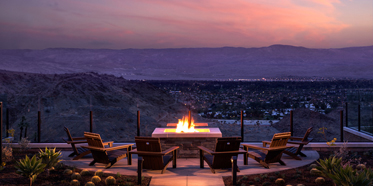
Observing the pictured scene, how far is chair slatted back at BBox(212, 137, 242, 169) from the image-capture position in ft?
19.9

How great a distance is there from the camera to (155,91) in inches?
408

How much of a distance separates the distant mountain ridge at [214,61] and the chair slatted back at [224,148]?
128ft

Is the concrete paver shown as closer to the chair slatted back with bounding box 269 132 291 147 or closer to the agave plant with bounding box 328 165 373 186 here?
the chair slatted back with bounding box 269 132 291 147

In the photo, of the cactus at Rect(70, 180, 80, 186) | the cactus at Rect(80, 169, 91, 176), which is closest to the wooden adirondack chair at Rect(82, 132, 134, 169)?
the cactus at Rect(80, 169, 91, 176)

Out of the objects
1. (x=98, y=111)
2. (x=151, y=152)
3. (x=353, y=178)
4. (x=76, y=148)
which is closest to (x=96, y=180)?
(x=151, y=152)

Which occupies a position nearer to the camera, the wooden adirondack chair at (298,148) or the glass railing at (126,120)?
the wooden adirondack chair at (298,148)

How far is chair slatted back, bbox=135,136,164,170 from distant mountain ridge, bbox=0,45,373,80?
3923 cm

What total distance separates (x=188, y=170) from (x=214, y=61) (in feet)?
144

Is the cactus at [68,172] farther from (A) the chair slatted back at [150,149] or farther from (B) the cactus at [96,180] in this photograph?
(A) the chair slatted back at [150,149]

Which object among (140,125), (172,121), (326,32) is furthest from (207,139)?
(326,32)

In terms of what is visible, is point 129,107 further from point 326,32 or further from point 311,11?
point 326,32

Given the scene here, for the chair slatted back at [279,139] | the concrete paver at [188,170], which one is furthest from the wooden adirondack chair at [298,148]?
the chair slatted back at [279,139]

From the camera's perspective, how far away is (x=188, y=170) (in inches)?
255

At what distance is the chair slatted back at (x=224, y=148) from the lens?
6066 millimetres
